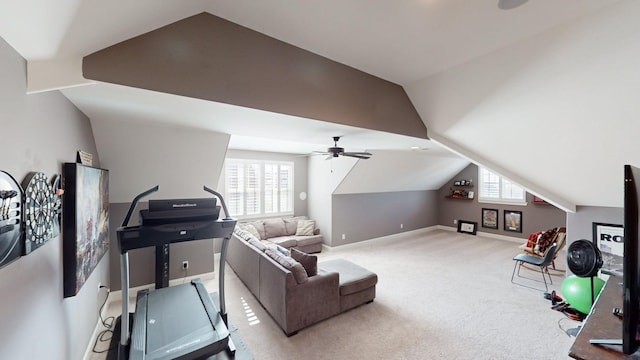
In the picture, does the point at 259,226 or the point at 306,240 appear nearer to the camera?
the point at 259,226

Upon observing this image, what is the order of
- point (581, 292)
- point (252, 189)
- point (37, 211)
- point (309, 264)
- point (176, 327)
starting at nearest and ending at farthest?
point (37, 211)
point (176, 327)
point (581, 292)
point (309, 264)
point (252, 189)

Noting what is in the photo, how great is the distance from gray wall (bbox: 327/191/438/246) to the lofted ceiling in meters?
3.67

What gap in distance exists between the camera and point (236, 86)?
1841 millimetres

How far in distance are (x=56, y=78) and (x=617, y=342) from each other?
3183mm

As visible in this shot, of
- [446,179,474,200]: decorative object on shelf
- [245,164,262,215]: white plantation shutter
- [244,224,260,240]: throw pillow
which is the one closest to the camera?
[244,224,260,240]: throw pillow

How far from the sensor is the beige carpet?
256 centimetres

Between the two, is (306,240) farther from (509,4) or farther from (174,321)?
(509,4)

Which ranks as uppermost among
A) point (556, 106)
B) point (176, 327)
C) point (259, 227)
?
point (556, 106)

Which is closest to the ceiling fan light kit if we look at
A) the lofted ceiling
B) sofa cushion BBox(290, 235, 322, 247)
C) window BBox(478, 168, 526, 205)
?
the lofted ceiling

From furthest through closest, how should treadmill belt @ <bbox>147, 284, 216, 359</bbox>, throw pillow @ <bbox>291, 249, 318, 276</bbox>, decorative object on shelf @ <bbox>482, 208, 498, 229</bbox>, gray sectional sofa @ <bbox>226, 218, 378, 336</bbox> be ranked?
decorative object on shelf @ <bbox>482, 208, 498, 229</bbox>, throw pillow @ <bbox>291, 249, 318, 276</bbox>, gray sectional sofa @ <bbox>226, 218, 378, 336</bbox>, treadmill belt @ <bbox>147, 284, 216, 359</bbox>

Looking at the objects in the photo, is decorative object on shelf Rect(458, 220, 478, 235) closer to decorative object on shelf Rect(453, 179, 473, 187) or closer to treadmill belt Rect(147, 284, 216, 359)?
decorative object on shelf Rect(453, 179, 473, 187)

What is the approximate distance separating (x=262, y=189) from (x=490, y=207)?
6707mm

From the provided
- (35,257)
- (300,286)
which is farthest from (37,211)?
(300,286)

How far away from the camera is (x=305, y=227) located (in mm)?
6125
